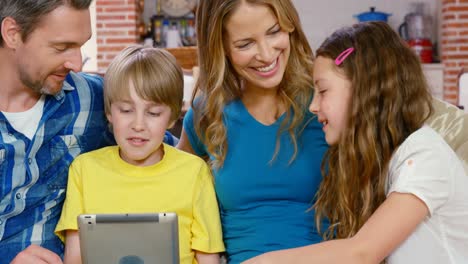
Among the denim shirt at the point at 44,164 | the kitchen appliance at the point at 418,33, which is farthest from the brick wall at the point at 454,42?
the denim shirt at the point at 44,164

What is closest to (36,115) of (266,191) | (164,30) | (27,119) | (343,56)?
(27,119)

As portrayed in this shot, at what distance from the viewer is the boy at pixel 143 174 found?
161cm

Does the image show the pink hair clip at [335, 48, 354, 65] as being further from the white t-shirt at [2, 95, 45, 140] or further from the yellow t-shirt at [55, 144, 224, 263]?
the white t-shirt at [2, 95, 45, 140]

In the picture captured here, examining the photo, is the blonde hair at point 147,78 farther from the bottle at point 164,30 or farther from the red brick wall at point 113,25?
the bottle at point 164,30

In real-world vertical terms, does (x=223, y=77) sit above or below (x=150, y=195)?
above

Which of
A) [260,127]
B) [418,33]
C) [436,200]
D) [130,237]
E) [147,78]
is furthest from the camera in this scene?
[418,33]

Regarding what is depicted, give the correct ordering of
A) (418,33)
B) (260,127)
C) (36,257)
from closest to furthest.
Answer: (36,257), (260,127), (418,33)

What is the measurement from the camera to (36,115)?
66.7 inches

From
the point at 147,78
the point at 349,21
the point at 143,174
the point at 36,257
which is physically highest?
the point at 147,78

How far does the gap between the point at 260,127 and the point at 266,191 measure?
18cm

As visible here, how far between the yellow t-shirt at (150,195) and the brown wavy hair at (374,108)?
1.15 ft

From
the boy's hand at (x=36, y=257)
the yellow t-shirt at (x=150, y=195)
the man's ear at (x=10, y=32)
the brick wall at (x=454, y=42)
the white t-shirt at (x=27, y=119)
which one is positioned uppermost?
the man's ear at (x=10, y=32)

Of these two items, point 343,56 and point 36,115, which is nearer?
point 343,56

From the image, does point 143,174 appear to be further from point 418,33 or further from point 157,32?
point 418,33
